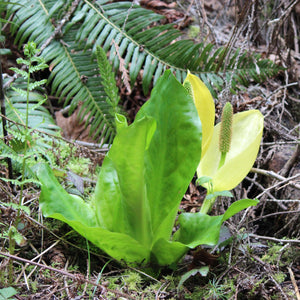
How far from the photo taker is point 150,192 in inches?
38.4

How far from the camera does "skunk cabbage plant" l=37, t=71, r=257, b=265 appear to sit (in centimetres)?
90

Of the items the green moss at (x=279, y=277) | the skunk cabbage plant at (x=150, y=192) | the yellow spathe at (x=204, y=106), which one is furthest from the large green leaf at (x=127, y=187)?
the green moss at (x=279, y=277)

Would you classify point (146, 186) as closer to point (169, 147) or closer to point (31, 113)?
point (169, 147)

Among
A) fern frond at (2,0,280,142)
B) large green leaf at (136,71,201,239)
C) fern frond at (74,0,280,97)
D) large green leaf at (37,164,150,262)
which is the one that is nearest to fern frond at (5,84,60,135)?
fern frond at (2,0,280,142)

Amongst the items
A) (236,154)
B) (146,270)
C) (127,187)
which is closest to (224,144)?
(236,154)

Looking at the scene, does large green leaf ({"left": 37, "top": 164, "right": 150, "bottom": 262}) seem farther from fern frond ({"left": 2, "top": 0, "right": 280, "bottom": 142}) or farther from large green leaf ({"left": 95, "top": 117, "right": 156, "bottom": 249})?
fern frond ({"left": 2, "top": 0, "right": 280, "bottom": 142})

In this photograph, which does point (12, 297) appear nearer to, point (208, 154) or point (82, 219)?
point (82, 219)

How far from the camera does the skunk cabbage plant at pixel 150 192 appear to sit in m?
0.90

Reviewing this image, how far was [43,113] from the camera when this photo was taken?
1.65 m

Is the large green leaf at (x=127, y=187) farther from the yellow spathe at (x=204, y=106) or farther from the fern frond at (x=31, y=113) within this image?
the fern frond at (x=31, y=113)

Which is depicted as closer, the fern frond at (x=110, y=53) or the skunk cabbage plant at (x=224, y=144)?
the skunk cabbage plant at (x=224, y=144)

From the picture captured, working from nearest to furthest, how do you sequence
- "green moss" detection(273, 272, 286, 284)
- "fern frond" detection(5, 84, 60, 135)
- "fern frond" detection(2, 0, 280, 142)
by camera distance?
"green moss" detection(273, 272, 286, 284) → "fern frond" detection(5, 84, 60, 135) → "fern frond" detection(2, 0, 280, 142)

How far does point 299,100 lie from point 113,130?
100cm

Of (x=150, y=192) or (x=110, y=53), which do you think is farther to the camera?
(x=110, y=53)
